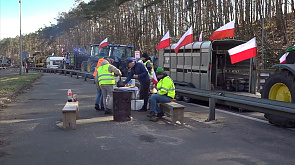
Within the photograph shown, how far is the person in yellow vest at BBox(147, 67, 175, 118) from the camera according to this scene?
10078 mm

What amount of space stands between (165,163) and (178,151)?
2.71ft

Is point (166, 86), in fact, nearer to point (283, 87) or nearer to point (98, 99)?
point (98, 99)

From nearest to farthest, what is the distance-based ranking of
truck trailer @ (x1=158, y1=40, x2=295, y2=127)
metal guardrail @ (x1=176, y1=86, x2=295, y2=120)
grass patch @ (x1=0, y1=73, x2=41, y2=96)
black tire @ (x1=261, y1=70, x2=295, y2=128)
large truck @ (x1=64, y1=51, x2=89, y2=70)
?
metal guardrail @ (x1=176, y1=86, x2=295, y2=120)
black tire @ (x1=261, y1=70, x2=295, y2=128)
truck trailer @ (x1=158, y1=40, x2=295, y2=127)
grass patch @ (x1=0, y1=73, x2=41, y2=96)
large truck @ (x1=64, y1=51, x2=89, y2=70)

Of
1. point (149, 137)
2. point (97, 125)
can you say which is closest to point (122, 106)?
point (97, 125)

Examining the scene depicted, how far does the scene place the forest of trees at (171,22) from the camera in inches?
1032

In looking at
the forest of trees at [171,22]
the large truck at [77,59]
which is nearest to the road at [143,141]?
the forest of trees at [171,22]

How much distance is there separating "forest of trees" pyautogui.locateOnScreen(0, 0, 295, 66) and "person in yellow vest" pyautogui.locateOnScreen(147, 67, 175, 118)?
463 inches

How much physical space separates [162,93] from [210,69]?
329 cm

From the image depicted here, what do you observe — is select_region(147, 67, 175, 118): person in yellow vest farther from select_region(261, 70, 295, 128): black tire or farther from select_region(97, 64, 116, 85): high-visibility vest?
select_region(261, 70, 295, 128): black tire

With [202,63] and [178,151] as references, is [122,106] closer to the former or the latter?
[178,151]

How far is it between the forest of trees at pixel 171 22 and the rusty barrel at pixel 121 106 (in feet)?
42.0

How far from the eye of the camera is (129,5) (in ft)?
176

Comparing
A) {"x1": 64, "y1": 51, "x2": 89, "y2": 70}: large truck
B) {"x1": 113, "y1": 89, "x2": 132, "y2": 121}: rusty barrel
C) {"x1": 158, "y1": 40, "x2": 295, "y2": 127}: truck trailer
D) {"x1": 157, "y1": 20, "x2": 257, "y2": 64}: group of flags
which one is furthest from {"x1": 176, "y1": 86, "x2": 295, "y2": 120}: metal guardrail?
{"x1": 64, "y1": 51, "x2": 89, "y2": 70}: large truck

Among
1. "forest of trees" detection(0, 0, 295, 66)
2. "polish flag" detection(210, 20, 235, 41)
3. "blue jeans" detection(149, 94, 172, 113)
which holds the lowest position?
"blue jeans" detection(149, 94, 172, 113)
